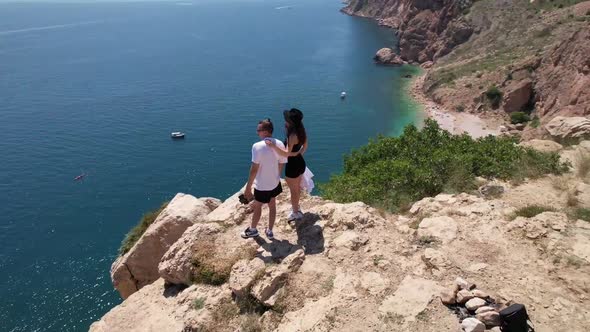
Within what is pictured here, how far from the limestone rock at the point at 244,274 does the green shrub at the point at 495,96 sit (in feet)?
185

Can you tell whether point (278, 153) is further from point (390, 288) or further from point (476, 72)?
point (476, 72)

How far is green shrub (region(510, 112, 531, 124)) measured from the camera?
50.2 meters

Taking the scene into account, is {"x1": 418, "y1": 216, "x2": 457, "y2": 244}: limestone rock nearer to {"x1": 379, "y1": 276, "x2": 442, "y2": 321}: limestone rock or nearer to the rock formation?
the rock formation

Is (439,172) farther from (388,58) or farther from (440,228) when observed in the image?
(388,58)

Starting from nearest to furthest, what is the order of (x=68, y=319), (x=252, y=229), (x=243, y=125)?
(x=252, y=229) → (x=68, y=319) → (x=243, y=125)

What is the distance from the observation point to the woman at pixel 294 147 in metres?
8.40

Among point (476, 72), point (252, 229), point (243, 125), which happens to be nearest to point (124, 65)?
point (243, 125)

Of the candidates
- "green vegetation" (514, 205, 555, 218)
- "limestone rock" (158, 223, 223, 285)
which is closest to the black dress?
"limestone rock" (158, 223, 223, 285)

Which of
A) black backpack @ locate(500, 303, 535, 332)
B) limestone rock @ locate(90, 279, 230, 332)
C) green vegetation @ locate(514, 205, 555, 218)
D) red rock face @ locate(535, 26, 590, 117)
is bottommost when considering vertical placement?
red rock face @ locate(535, 26, 590, 117)

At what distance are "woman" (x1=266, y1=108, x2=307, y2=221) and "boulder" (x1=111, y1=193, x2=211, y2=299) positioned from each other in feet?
16.9

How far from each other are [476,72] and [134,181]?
53592mm

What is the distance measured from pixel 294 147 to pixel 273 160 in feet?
1.82

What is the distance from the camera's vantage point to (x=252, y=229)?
9617mm

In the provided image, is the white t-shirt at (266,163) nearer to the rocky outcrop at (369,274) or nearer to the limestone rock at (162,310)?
the rocky outcrop at (369,274)
